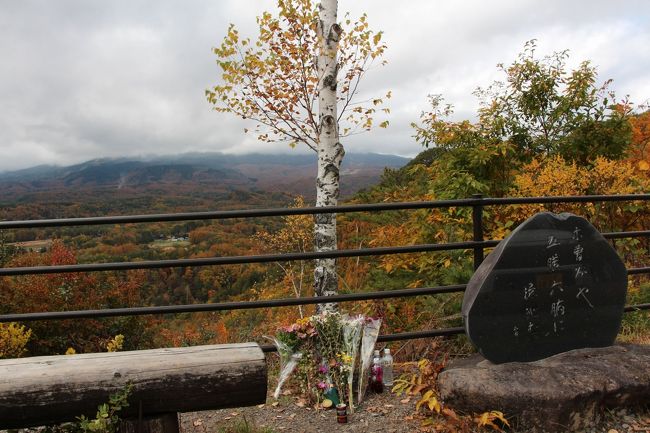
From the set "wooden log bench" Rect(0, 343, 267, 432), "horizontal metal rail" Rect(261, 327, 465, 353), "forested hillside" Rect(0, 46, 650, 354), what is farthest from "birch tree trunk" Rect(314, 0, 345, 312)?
"wooden log bench" Rect(0, 343, 267, 432)

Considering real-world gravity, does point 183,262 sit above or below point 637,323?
above

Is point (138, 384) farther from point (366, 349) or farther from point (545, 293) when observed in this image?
point (545, 293)

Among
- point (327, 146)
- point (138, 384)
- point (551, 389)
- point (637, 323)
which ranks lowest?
point (637, 323)

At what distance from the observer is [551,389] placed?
120 inches

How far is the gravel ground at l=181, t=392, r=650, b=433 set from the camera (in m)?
3.21

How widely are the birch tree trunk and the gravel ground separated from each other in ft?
7.72

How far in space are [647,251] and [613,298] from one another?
6086 mm

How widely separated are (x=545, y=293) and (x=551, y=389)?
0.72m

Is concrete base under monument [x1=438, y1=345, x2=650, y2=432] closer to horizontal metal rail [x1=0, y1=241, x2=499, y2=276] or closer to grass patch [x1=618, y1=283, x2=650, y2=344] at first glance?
horizontal metal rail [x1=0, y1=241, x2=499, y2=276]

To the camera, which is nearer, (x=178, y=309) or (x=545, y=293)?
(x=545, y=293)

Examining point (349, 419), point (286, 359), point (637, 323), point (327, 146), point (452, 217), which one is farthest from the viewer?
point (452, 217)

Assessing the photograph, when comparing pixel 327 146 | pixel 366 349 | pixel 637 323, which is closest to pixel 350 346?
pixel 366 349

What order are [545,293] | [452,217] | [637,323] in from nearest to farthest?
[545,293], [637,323], [452,217]

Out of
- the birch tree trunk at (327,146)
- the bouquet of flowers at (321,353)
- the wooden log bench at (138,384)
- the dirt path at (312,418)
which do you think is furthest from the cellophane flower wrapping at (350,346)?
the birch tree trunk at (327,146)
